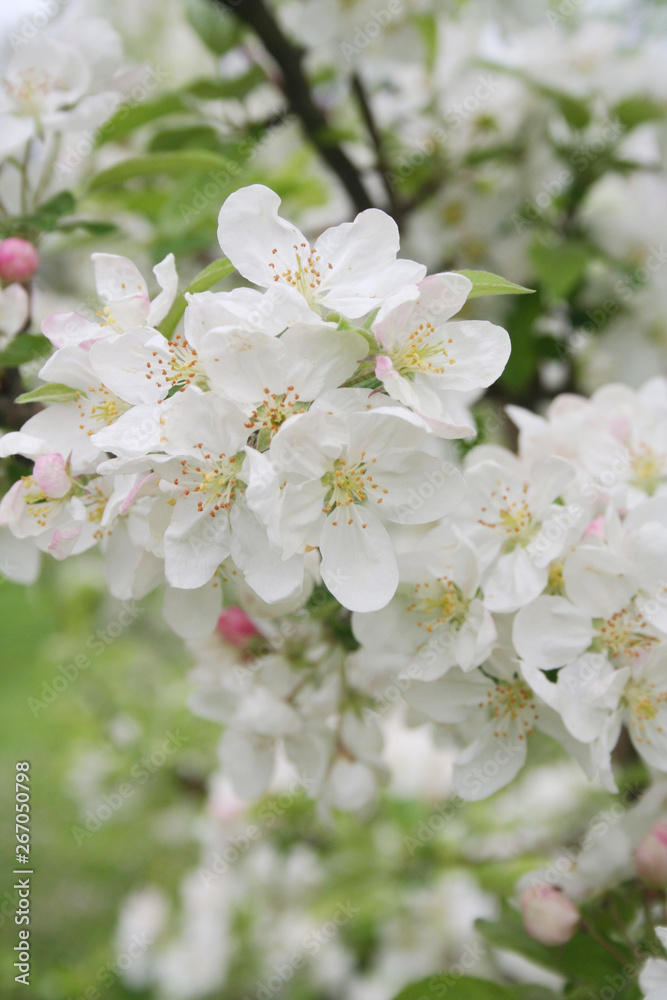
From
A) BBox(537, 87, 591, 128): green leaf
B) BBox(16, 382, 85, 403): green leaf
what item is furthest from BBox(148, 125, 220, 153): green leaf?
BBox(16, 382, 85, 403): green leaf

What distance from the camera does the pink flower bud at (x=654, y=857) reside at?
0.93 meters

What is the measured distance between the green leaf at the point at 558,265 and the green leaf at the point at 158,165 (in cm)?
56

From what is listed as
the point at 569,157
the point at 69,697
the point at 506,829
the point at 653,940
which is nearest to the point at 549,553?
the point at 653,940

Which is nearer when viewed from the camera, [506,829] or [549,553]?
[549,553]

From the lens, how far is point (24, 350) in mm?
1004

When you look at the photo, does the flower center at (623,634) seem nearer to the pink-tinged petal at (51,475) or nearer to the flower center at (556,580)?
the flower center at (556,580)

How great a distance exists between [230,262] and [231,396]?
16 centimetres

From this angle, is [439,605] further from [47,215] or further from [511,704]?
[47,215]

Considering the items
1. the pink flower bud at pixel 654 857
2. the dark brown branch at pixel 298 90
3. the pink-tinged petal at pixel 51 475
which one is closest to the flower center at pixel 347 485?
the pink-tinged petal at pixel 51 475

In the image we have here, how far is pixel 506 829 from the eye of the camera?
2094 millimetres

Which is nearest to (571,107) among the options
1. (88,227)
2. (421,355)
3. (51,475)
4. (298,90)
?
(298,90)

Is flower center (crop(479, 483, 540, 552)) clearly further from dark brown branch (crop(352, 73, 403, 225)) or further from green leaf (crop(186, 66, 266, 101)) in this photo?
green leaf (crop(186, 66, 266, 101))

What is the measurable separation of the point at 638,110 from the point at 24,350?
50.6 inches

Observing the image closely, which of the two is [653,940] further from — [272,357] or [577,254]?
[577,254]
